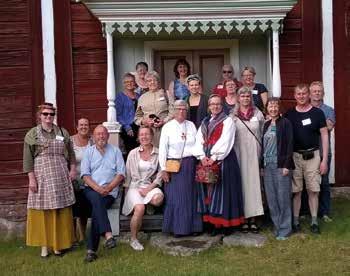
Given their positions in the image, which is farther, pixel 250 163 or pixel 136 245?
pixel 250 163

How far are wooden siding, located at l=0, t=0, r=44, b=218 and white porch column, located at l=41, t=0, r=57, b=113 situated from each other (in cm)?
6

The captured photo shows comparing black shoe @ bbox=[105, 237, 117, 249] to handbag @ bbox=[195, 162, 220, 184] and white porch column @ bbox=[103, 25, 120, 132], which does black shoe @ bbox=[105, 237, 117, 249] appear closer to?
handbag @ bbox=[195, 162, 220, 184]

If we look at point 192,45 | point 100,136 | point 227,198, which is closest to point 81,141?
point 100,136

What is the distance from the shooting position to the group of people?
607 centimetres

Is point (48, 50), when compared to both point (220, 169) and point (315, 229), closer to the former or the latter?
point (220, 169)

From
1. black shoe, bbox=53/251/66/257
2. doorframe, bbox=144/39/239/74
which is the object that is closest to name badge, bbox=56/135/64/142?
black shoe, bbox=53/251/66/257

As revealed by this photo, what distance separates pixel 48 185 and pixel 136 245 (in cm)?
111

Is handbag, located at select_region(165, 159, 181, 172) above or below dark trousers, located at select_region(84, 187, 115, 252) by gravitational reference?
above

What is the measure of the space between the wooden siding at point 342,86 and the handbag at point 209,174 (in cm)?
281

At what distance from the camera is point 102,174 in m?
6.29

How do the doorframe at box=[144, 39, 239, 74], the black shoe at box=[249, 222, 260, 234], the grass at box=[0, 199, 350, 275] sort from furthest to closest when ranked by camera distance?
the doorframe at box=[144, 39, 239, 74] < the black shoe at box=[249, 222, 260, 234] < the grass at box=[0, 199, 350, 275]

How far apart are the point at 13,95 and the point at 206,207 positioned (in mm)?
3426

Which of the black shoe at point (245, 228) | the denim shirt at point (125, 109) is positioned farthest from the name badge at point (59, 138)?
the black shoe at point (245, 228)

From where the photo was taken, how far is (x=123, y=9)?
7297mm
